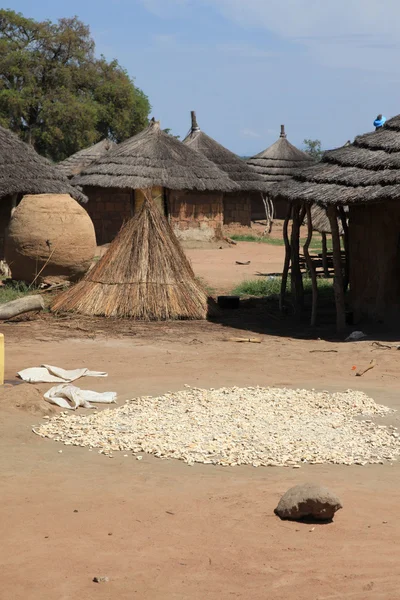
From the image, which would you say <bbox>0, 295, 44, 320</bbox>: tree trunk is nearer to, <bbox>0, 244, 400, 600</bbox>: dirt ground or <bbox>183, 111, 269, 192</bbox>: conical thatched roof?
<bbox>0, 244, 400, 600</bbox>: dirt ground

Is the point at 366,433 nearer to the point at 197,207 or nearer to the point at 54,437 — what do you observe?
the point at 54,437

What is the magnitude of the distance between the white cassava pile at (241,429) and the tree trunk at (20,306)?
15.0 ft

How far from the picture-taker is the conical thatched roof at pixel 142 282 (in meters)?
12.0

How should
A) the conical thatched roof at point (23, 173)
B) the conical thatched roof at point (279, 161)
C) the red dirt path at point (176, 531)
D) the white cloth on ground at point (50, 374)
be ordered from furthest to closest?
the conical thatched roof at point (279, 161)
the conical thatched roof at point (23, 173)
the white cloth on ground at point (50, 374)
the red dirt path at point (176, 531)

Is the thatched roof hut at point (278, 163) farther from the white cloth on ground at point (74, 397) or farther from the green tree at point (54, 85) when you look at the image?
the white cloth on ground at point (74, 397)

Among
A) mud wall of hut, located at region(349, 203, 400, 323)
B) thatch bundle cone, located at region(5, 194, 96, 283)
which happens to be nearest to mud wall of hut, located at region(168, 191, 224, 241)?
thatch bundle cone, located at region(5, 194, 96, 283)

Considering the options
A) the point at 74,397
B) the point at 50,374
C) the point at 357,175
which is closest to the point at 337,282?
the point at 357,175

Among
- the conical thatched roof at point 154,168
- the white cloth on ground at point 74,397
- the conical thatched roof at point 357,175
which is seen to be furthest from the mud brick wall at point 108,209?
the white cloth on ground at point 74,397

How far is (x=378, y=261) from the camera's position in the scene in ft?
37.8

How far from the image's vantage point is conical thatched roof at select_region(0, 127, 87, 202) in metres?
16.5

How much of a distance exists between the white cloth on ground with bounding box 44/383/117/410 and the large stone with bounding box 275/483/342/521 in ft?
9.39

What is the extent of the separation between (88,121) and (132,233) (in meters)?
23.9

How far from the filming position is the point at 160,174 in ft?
75.3

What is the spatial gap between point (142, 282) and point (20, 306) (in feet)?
5.51
